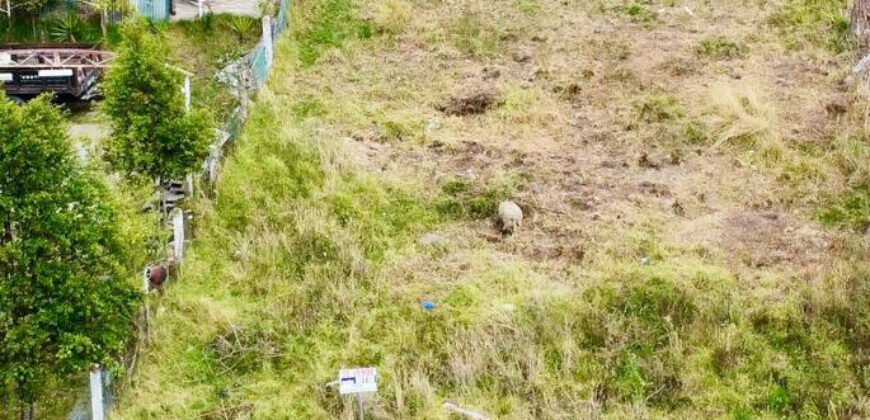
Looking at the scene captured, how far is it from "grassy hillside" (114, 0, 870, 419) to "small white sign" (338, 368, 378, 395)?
456mm

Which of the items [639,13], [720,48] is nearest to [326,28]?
[639,13]

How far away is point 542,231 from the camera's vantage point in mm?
10133

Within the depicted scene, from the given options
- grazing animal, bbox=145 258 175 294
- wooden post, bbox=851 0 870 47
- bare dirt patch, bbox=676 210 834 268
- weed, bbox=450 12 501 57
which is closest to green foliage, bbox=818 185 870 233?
bare dirt patch, bbox=676 210 834 268

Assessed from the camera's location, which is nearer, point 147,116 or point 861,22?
point 147,116

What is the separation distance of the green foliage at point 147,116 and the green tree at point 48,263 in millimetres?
2200

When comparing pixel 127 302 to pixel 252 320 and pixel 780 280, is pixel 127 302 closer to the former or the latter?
pixel 252 320

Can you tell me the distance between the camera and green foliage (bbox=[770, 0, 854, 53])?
46.6 ft

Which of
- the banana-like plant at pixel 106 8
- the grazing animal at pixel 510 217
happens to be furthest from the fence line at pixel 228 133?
the grazing animal at pixel 510 217

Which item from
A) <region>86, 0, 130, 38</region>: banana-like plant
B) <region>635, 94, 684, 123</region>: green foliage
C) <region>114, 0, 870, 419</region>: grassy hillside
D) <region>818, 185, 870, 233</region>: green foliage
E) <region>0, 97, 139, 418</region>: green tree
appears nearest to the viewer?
<region>0, 97, 139, 418</region>: green tree

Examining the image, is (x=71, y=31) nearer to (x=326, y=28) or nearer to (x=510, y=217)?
(x=326, y=28)

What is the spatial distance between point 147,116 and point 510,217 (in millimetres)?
3785

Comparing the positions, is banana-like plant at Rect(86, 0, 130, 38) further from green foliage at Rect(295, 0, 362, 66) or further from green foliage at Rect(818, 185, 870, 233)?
green foliage at Rect(818, 185, 870, 233)

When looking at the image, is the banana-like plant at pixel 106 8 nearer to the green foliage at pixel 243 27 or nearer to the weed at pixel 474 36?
the green foliage at pixel 243 27

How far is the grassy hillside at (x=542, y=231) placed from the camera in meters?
8.02
